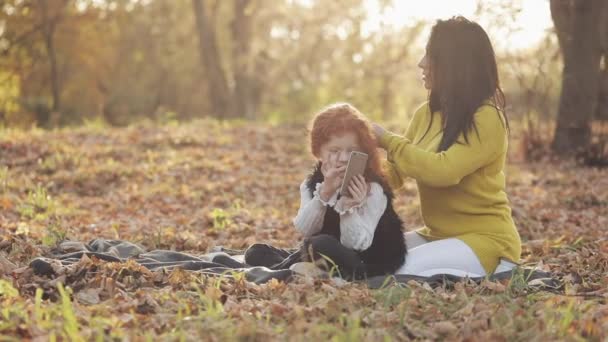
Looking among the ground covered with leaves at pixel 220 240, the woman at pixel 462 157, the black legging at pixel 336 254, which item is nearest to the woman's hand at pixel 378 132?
the woman at pixel 462 157

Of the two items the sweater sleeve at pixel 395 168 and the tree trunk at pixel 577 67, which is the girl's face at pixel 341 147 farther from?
the tree trunk at pixel 577 67

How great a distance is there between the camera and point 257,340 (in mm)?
3311

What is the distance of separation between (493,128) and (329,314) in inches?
67.1

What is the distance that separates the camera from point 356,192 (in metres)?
4.38

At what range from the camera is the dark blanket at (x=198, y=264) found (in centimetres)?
454

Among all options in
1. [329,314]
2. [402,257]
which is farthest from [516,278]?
[329,314]

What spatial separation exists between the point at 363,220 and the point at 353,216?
7 centimetres

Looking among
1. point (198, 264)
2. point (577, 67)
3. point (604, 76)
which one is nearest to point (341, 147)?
point (198, 264)

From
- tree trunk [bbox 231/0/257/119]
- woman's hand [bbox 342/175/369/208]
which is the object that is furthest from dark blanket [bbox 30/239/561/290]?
tree trunk [bbox 231/0/257/119]

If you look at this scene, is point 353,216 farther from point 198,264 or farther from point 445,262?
point 198,264

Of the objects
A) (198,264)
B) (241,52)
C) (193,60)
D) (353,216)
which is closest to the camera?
(353,216)

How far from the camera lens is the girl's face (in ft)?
14.9

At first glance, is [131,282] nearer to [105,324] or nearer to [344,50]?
[105,324]

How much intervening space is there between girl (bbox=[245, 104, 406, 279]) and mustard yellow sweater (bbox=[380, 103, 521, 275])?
9.2 inches
